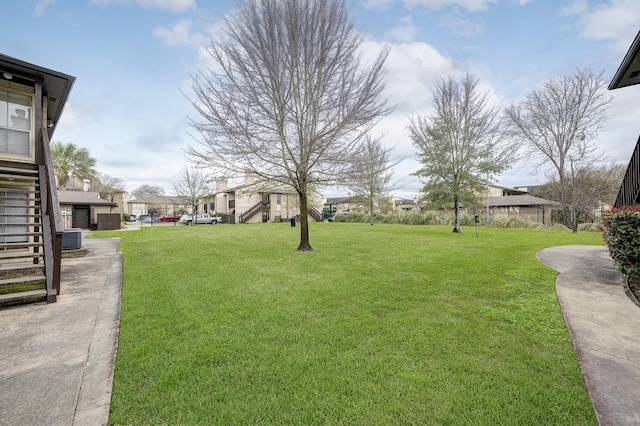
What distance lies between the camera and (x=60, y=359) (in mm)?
2875

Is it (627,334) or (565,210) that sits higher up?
(565,210)

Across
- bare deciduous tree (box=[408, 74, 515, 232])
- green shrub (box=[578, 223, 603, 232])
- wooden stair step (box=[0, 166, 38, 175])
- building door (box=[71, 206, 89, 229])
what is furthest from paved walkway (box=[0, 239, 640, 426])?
building door (box=[71, 206, 89, 229])

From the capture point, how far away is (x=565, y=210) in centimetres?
2100

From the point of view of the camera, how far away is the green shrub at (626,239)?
529 centimetres

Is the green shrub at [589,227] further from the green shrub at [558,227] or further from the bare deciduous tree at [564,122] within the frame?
the bare deciduous tree at [564,122]

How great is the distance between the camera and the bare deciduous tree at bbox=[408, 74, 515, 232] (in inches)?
645

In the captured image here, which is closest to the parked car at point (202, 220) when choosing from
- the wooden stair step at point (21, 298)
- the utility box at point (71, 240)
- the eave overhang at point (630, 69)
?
the utility box at point (71, 240)

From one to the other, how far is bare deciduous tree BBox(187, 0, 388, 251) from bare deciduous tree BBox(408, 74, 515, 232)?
9782 millimetres

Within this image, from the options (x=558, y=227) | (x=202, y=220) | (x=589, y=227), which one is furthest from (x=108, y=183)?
(x=589, y=227)

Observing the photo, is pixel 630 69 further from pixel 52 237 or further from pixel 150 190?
pixel 150 190

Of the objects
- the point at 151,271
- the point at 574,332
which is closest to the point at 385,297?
the point at 574,332

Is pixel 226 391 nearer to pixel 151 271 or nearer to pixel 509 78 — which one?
pixel 151 271

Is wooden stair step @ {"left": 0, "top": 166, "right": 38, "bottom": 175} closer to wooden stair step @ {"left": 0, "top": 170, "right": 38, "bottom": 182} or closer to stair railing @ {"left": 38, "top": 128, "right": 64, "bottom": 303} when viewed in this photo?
wooden stair step @ {"left": 0, "top": 170, "right": 38, "bottom": 182}

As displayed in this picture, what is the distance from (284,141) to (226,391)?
25.8 ft
